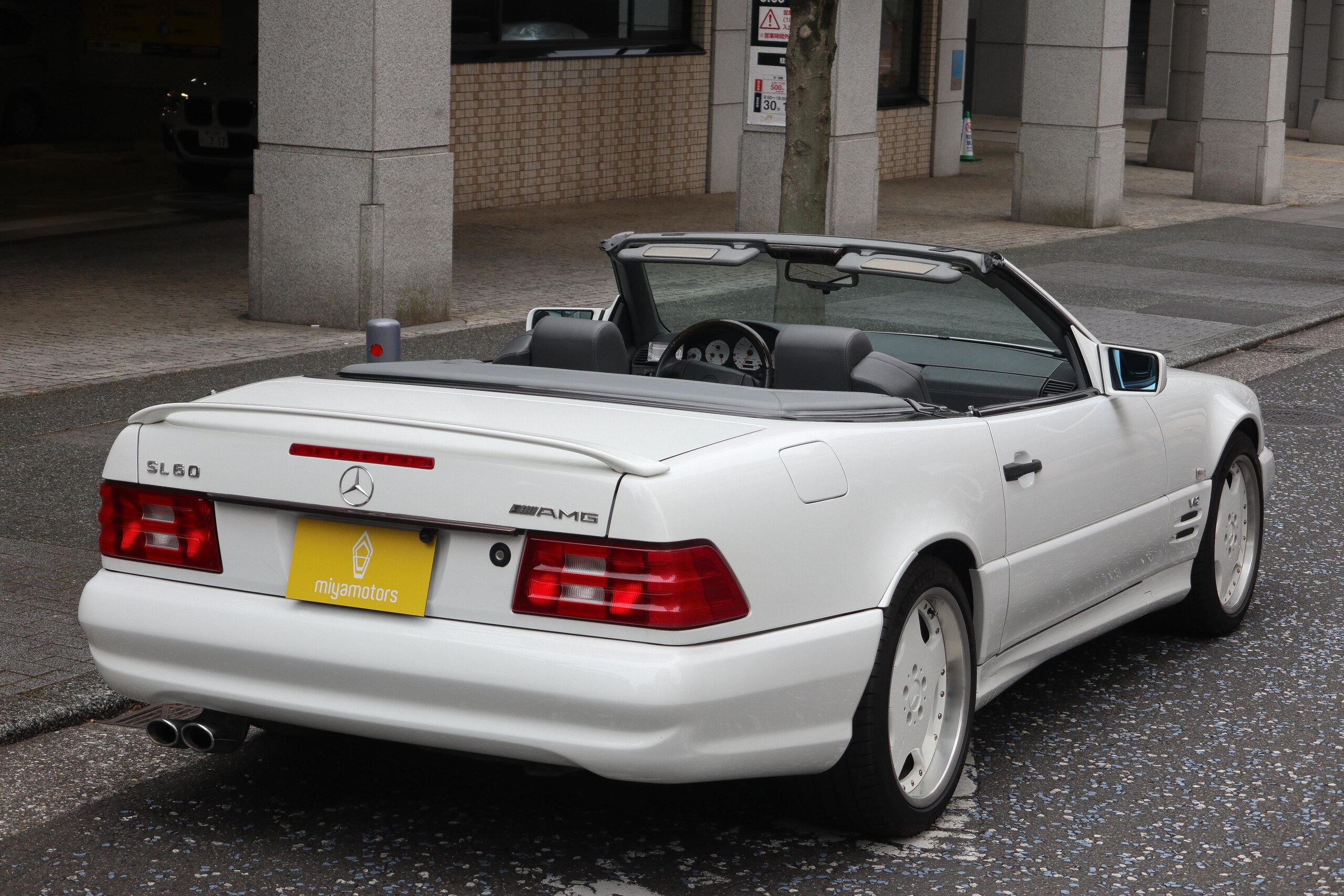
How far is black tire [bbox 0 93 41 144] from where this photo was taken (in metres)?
24.8

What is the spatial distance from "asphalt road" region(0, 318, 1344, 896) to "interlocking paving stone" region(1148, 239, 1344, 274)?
12719 mm

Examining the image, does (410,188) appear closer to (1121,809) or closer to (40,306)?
(40,306)

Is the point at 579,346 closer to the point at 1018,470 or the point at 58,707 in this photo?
the point at 1018,470

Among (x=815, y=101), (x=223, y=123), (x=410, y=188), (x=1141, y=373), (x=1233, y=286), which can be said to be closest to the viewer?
(x=1141, y=373)

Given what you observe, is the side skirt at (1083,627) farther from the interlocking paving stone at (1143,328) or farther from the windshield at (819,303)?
the interlocking paving stone at (1143,328)

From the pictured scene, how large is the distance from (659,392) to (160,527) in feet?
3.83

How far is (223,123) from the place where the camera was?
1952 centimetres

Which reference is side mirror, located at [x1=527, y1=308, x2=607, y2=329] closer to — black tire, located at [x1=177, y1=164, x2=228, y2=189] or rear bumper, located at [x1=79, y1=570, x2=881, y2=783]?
rear bumper, located at [x1=79, y1=570, x2=881, y2=783]

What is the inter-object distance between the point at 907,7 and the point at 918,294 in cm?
2166

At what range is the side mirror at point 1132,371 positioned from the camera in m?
5.12

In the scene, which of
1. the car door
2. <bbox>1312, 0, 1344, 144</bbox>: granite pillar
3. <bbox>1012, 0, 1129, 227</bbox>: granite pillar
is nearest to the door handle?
the car door

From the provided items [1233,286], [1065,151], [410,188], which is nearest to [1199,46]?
[1065,151]

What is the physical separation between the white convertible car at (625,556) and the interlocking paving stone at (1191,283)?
10.5 m

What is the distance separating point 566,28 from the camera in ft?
67.6
